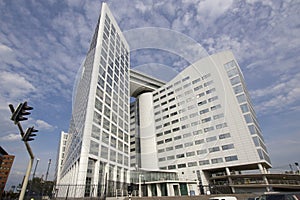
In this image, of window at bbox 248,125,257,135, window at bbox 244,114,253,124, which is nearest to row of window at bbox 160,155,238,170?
window at bbox 248,125,257,135

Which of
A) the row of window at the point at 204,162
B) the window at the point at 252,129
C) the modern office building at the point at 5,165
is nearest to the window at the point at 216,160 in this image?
the row of window at the point at 204,162

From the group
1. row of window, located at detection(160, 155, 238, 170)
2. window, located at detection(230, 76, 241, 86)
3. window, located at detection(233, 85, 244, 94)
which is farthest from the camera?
window, located at detection(230, 76, 241, 86)

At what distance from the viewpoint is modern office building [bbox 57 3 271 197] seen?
28.9 meters

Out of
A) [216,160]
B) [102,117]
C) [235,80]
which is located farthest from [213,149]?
[102,117]

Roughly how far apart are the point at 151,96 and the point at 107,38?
29.5m

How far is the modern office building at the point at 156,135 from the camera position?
94.7 ft

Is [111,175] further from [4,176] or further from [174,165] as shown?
[4,176]

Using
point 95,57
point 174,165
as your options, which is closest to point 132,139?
point 174,165

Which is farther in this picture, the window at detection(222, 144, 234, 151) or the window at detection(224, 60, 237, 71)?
the window at detection(224, 60, 237, 71)

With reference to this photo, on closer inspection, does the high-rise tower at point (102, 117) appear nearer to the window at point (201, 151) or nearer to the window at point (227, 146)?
the window at point (201, 151)

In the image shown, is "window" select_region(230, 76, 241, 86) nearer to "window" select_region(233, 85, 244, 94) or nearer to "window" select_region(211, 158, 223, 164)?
"window" select_region(233, 85, 244, 94)

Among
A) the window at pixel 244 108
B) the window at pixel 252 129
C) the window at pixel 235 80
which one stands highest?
the window at pixel 235 80

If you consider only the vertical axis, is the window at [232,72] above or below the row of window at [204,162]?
above

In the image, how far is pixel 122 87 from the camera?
148ft
